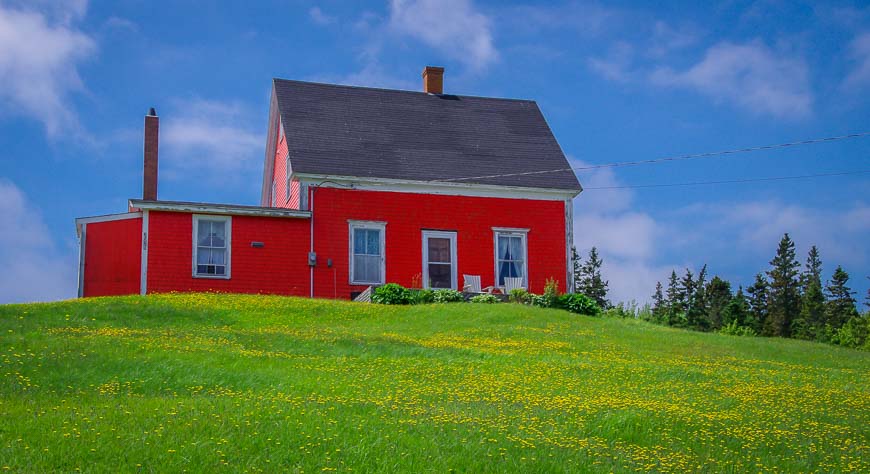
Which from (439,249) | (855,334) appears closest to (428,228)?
(439,249)

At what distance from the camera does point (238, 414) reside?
503 inches

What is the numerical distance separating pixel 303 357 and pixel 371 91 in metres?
22.1

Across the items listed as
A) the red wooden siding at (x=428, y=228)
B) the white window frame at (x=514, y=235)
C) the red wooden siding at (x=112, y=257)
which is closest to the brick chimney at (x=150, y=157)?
the red wooden siding at (x=112, y=257)

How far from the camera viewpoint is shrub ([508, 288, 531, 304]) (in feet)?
107

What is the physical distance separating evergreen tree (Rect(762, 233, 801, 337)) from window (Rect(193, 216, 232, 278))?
3220cm

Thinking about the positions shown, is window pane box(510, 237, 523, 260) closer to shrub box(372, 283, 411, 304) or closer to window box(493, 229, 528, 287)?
window box(493, 229, 528, 287)

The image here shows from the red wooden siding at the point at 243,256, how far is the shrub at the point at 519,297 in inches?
270

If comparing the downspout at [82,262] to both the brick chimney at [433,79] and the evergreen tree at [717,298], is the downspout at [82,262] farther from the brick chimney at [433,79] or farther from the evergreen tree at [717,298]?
the evergreen tree at [717,298]

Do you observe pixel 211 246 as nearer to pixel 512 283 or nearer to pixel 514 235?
pixel 512 283

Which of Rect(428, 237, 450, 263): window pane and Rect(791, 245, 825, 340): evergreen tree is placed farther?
Rect(791, 245, 825, 340): evergreen tree

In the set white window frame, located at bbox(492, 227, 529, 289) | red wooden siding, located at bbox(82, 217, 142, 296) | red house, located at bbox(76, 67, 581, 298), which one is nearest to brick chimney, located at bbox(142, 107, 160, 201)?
red house, located at bbox(76, 67, 581, 298)

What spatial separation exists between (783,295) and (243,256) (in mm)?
32944

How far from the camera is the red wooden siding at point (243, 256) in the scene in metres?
31.1

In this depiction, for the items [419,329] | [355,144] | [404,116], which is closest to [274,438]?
[419,329]
